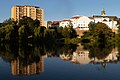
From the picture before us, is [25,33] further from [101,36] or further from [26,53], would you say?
[26,53]

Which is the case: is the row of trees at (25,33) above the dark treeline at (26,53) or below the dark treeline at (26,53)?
above

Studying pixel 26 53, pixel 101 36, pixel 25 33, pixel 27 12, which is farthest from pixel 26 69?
pixel 27 12

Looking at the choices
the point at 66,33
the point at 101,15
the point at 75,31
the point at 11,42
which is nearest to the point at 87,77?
the point at 11,42

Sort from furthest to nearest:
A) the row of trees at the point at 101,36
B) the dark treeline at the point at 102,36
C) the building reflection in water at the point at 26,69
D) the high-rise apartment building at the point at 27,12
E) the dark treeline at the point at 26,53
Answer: the high-rise apartment building at the point at 27,12 < the row of trees at the point at 101,36 < the dark treeline at the point at 102,36 < the dark treeline at the point at 26,53 < the building reflection in water at the point at 26,69

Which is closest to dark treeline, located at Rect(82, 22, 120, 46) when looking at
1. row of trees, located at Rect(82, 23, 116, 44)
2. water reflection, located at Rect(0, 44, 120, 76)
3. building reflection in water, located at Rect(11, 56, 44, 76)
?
row of trees, located at Rect(82, 23, 116, 44)

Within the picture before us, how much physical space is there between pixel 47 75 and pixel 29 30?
105ft

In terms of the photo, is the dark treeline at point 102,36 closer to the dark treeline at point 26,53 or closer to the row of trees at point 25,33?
the row of trees at point 25,33


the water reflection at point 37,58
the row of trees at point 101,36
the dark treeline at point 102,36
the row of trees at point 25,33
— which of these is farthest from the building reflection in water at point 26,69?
the row of trees at point 101,36

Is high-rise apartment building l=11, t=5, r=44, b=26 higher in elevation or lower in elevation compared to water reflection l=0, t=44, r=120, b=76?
higher

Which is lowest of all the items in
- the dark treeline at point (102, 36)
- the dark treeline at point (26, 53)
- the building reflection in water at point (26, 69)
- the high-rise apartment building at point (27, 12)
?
the building reflection in water at point (26, 69)

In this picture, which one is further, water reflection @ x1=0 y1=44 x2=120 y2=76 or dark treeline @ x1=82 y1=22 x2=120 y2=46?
dark treeline @ x1=82 y1=22 x2=120 y2=46

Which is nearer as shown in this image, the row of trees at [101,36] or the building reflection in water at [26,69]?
the building reflection in water at [26,69]

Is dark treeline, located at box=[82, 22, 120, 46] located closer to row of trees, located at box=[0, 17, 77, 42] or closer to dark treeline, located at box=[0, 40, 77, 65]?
row of trees, located at box=[0, 17, 77, 42]

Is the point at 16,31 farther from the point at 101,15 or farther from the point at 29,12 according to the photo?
the point at 29,12
